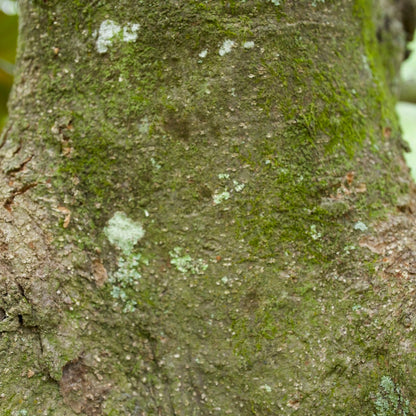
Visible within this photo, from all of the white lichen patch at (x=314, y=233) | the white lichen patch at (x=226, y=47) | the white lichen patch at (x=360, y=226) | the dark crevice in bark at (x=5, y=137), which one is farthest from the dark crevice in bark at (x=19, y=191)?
the white lichen patch at (x=360, y=226)

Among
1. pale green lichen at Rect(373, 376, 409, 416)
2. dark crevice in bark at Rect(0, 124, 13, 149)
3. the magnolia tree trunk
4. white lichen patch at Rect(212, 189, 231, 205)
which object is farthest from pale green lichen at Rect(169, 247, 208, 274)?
dark crevice in bark at Rect(0, 124, 13, 149)

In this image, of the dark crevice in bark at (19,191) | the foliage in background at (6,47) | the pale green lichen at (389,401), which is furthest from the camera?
the foliage in background at (6,47)

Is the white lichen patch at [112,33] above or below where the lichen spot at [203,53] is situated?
above

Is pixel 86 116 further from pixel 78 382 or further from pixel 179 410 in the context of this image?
pixel 179 410

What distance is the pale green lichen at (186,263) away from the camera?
938 millimetres

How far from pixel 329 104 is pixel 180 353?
74 centimetres

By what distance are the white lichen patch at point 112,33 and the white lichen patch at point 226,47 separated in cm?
21

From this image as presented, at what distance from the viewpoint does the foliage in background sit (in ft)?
7.59

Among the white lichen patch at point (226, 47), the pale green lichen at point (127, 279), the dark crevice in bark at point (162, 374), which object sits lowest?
the dark crevice in bark at point (162, 374)

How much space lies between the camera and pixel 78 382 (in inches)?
35.8

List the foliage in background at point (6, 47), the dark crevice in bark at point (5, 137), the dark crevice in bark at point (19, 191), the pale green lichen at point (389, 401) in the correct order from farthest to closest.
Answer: the foliage in background at point (6, 47)
the dark crevice in bark at point (5, 137)
the dark crevice in bark at point (19, 191)
the pale green lichen at point (389, 401)

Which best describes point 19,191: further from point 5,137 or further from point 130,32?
point 130,32

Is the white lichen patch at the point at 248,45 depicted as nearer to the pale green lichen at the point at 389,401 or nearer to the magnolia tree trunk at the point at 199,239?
the magnolia tree trunk at the point at 199,239

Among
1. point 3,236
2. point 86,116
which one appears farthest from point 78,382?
point 86,116
